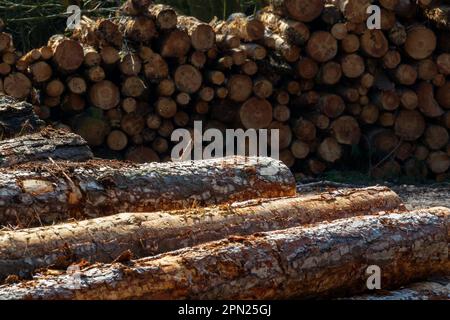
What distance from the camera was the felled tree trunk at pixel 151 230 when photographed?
162 inches

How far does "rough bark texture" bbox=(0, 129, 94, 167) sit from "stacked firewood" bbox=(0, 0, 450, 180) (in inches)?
79.5

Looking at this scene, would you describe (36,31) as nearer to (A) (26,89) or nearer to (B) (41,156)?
(A) (26,89)

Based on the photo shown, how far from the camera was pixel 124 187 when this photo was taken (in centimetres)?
493

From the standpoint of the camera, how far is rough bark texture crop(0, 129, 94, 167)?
5.70 meters

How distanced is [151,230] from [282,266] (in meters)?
0.67

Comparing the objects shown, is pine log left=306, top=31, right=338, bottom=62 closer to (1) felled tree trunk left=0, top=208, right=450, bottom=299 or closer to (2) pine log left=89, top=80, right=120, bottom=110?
(2) pine log left=89, top=80, right=120, bottom=110

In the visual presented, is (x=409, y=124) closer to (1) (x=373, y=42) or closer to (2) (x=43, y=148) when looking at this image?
(1) (x=373, y=42)

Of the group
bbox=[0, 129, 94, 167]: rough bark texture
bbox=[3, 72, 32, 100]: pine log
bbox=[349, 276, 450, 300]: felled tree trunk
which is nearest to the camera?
bbox=[349, 276, 450, 300]: felled tree trunk

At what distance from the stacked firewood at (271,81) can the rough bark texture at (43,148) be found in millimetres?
2019

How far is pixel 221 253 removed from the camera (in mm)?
4125

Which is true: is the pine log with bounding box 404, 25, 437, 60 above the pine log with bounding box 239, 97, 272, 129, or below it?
above

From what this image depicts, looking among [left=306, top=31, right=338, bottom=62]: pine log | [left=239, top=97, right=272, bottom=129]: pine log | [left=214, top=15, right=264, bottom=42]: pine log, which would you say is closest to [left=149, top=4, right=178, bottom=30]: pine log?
[left=214, top=15, right=264, bottom=42]: pine log

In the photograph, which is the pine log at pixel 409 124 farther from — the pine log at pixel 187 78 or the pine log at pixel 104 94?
the pine log at pixel 104 94

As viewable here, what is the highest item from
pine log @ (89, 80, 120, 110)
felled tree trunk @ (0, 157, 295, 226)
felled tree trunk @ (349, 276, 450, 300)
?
pine log @ (89, 80, 120, 110)
